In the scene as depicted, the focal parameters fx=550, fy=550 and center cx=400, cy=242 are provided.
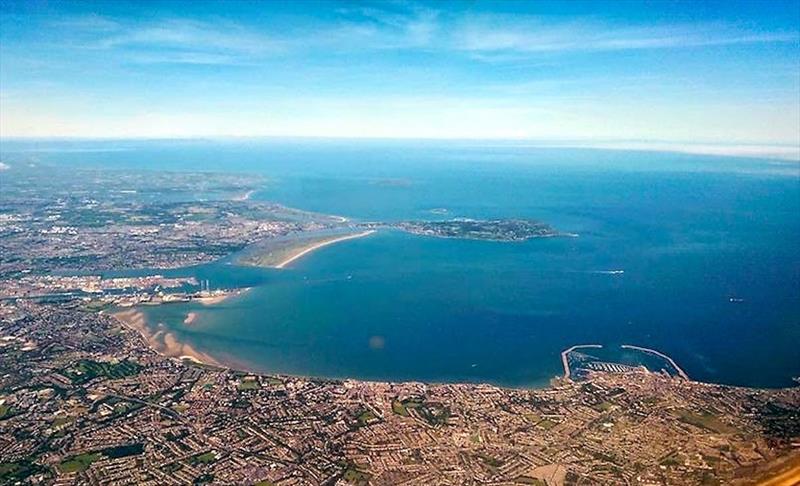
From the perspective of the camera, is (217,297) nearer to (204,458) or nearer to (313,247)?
(313,247)

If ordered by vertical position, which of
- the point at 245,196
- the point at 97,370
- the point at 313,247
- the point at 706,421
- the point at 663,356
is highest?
the point at 245,196

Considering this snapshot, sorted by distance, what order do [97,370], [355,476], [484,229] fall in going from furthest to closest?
[484,229]
[97,370]
[355,476]

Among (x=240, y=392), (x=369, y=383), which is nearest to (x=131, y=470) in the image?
(x=240, y=392)

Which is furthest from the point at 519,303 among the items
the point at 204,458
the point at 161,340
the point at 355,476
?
the point at 204,458

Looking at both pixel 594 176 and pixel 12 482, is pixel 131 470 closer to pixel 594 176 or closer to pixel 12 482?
pixel 12 482

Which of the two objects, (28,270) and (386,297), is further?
(28,270)

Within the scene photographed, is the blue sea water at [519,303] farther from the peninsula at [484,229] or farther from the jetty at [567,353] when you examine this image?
the peninsula at [484,229]

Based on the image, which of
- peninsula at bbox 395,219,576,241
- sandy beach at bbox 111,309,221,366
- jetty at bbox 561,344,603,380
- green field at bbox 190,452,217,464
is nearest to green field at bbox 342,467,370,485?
green field at bbox 190,452,217,464

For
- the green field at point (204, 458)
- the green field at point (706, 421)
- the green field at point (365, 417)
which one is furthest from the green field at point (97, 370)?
the green field at point (706, 421)
